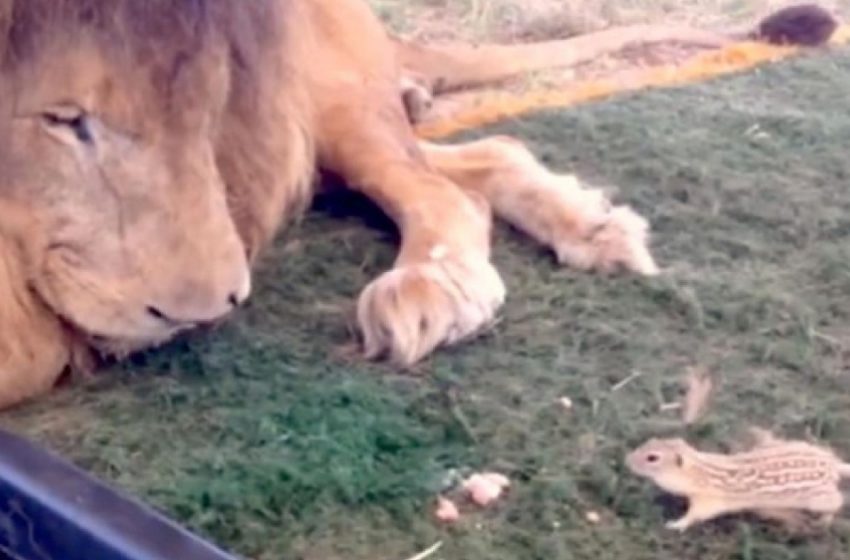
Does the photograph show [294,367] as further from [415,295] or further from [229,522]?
[229,522]

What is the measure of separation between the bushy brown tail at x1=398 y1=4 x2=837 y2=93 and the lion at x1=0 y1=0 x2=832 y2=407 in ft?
1.90

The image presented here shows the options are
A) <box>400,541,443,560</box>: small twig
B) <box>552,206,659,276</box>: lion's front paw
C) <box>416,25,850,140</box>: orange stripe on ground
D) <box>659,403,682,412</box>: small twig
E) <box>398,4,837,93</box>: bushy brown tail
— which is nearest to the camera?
<box>400,541,443,560</box>: small twig

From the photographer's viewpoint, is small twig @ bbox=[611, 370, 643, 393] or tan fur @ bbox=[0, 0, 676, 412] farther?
small twig @ bbox=[611, 370, 643, 393]

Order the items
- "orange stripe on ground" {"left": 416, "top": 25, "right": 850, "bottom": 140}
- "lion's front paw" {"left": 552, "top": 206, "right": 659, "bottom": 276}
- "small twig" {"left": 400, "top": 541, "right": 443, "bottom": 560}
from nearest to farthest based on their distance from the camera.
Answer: "small twig" {"left": 400, "top": 541, "right": 443, "bottom": 560}, "lion's front paw" {"left": 552, "top": 206, "right": 659, "bottom": 276}, "orange stripe on ground" {"left": 416, "top": 25, "right": 850, "bottom": 140}

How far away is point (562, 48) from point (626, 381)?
1.04m

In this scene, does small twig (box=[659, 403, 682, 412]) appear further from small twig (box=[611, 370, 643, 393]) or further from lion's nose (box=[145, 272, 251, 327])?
lion's nose (box=[145, 272, 251, 327])

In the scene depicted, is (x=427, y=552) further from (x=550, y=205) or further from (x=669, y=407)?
(x=550, y=205)

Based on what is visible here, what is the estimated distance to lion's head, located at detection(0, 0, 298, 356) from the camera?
61.0 inches

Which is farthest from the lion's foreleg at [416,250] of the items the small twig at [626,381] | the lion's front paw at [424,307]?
the small twig at [626,381]

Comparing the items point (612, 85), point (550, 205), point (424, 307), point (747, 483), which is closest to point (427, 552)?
point (747, 483)

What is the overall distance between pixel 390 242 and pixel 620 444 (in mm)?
490

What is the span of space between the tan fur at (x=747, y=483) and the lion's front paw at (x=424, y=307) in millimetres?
318

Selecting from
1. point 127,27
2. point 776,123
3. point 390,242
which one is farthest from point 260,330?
point 776,123

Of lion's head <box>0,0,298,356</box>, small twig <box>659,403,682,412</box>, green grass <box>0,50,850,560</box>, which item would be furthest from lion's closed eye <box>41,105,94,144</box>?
small twig <box>659,403,682,412</box>
